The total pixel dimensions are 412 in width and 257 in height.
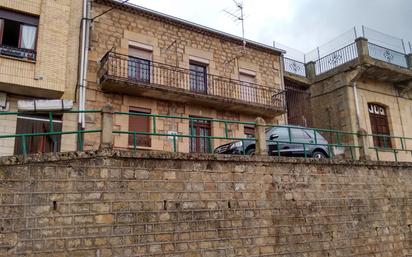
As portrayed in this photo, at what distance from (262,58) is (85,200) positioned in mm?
11708

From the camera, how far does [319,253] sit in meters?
8.73

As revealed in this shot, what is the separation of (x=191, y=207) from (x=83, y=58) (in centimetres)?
685

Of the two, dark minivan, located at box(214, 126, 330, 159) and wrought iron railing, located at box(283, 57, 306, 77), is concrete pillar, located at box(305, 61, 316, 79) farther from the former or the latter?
dark minivan, located at box(214, 126, 330, 159)

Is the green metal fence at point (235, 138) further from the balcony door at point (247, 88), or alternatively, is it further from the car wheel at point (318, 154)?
the balcony door at point (247, 88)

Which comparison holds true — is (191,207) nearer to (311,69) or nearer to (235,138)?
(235,138)

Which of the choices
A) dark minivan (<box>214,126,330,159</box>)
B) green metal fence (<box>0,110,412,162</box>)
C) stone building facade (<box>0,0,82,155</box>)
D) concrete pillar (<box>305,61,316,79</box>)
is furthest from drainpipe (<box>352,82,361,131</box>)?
stone building facade (<box>0,0,82,155</box>)

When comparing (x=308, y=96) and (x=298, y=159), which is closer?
(x=298, y=159)

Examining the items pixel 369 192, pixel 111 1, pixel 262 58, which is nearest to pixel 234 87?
pixel 262 58

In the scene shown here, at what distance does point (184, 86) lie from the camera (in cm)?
1373

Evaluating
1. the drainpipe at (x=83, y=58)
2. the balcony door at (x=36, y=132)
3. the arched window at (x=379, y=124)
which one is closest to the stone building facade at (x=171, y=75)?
the drainpipe at (x=83, y=58)

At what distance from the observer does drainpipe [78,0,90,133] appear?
11492 mm

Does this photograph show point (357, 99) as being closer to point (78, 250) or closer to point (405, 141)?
point (405, 141)

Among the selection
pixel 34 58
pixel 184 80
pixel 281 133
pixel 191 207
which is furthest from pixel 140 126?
pixel 191 207

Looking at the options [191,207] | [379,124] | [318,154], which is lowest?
[191,207]
